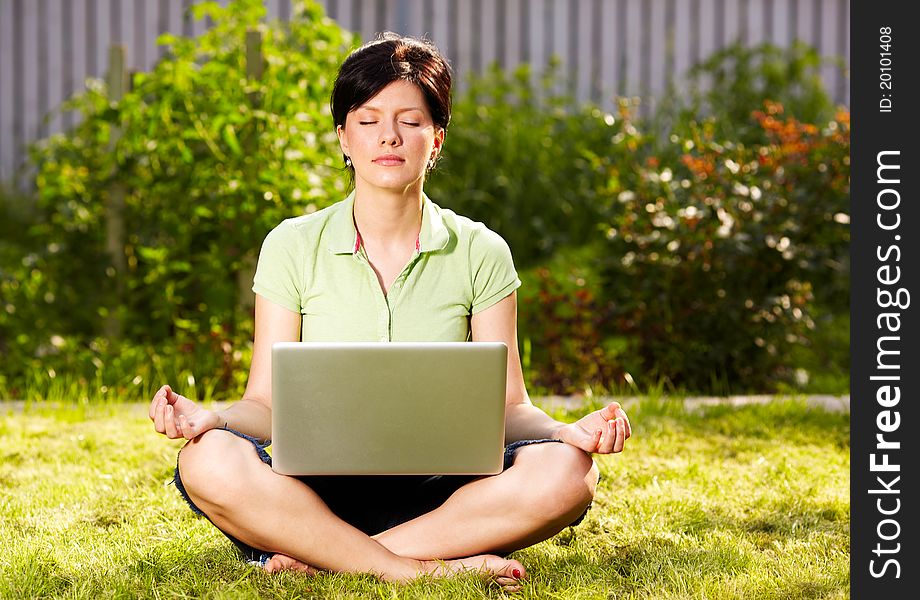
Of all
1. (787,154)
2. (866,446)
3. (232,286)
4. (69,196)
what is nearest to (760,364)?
(787,154)

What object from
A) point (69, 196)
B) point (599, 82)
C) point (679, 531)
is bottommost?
point (679, 531)

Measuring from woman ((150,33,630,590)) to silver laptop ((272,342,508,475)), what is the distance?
0.56ft

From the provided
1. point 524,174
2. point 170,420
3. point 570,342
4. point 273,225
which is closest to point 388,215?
point 170,420

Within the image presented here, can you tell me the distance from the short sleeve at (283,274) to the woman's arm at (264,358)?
0.8 inches

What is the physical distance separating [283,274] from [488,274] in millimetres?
445

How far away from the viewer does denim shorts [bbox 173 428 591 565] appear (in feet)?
7.65

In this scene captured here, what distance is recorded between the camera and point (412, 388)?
200 centimetres

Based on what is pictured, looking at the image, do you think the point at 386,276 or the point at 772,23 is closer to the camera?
the point at 386,276

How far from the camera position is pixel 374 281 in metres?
2.33

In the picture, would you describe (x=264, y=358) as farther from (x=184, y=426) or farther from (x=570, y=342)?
(x=570, y=342)

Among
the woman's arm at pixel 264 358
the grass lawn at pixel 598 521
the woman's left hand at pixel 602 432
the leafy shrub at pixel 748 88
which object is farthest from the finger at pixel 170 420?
the leafy shrub at pixel 748 88

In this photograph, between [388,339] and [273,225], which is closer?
[388,339]

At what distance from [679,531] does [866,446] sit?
815 millimetres

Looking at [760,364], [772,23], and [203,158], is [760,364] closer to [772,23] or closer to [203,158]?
[203,158]
